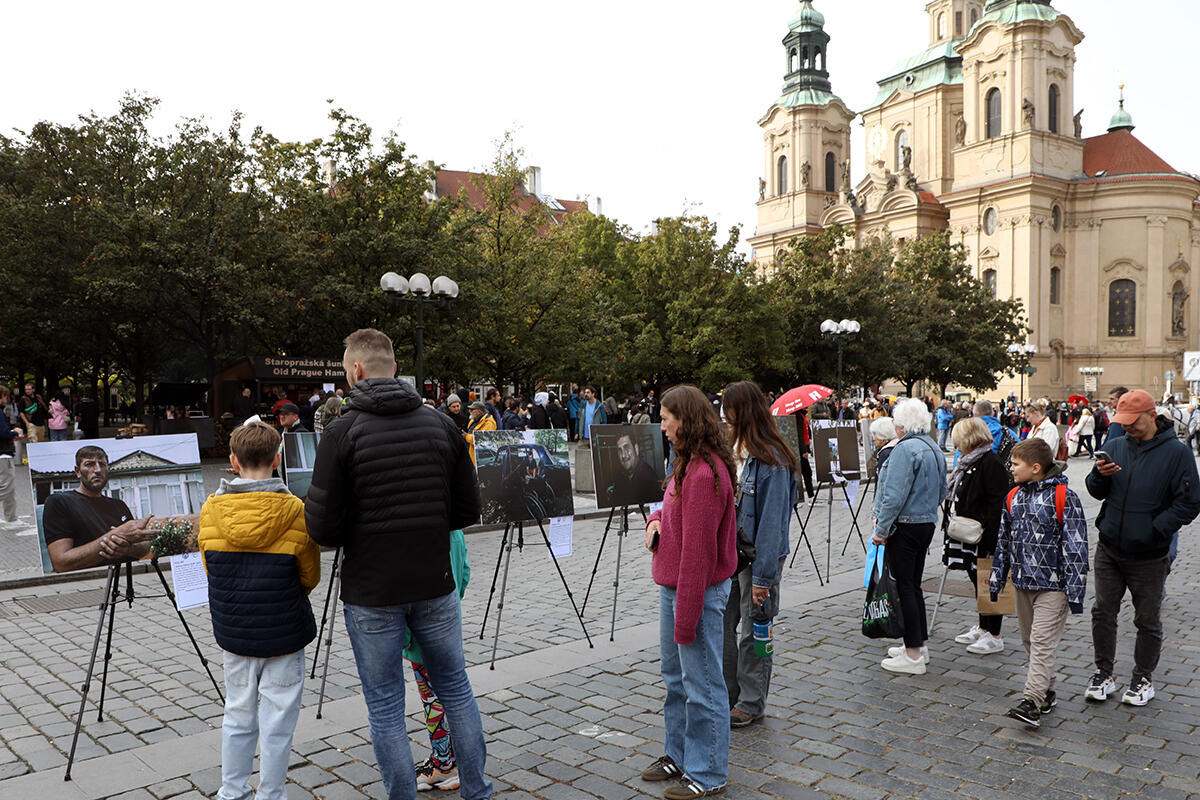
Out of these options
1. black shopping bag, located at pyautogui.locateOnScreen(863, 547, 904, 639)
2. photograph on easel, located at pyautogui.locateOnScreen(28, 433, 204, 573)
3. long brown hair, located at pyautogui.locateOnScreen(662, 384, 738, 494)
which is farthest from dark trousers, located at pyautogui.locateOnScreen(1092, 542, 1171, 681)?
photograph on easel, located at pyautogui.locateOnScreen(28, 433, 204, 573)

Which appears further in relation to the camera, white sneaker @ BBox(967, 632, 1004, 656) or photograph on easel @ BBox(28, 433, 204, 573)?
white sneaker @ BBox(967, 632, 1004, 656)

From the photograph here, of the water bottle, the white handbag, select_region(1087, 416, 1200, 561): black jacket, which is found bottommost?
the water bottle

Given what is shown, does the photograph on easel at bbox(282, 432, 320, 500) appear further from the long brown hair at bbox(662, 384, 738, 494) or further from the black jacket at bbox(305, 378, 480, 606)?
the long brown hair at bbox(662, 384, 738, 494)

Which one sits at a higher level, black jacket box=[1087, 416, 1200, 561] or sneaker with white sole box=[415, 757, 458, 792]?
black jacket box=[1087, 416, 1200, 561]

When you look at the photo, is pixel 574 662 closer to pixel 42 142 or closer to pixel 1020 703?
pixel 1020 703

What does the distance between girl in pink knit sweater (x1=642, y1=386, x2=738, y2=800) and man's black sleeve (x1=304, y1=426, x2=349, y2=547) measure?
153 centimetres

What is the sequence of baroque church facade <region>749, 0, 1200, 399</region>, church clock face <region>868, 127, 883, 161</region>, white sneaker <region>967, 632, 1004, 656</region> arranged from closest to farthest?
white sneaker <region>967, 632, 1004, 656</region>, baroque church facade <region>749, 0, 1200, 399</region>, church clock face <region>868, 127, 883, 161</region>

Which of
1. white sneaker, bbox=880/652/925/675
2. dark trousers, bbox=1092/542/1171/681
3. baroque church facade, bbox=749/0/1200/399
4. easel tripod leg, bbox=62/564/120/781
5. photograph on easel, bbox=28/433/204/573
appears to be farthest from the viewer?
baroque church facade, bbox=749/0/1200/399

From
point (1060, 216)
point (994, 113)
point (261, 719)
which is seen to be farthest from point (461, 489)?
point (994, 113)

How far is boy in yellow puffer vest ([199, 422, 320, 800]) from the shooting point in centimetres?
372

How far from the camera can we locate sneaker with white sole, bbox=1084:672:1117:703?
5.54 m

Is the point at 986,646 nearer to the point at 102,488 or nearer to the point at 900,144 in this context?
the point at 102,488

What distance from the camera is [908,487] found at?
5.86 m

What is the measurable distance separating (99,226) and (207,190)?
9.69ft
